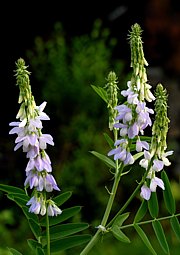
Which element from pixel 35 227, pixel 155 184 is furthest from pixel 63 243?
pixel 155 184

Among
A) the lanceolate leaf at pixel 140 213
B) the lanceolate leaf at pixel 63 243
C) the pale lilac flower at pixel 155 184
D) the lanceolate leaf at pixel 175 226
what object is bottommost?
the lanceolate leaf at pixel 63 243

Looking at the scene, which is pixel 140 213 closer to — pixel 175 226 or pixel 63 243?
pixel 175 226

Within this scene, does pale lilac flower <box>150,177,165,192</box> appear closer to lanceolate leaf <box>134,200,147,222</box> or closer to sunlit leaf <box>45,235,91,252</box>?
lanceolate leaf <box>134,200,147,222</box>

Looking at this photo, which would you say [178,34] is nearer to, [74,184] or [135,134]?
[74,184]

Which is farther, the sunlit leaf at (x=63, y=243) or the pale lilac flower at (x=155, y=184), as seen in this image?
the sunlit leaf at (x=63, y=243)

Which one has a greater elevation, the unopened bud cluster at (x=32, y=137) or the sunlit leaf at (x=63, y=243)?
the unopened bud cluster at (x=32, y=137)

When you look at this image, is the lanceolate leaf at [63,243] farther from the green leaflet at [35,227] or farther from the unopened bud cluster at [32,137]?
the unopened bud cluster at [32,137]

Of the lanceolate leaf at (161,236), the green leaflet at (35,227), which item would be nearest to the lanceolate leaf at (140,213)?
the lanceolate leaf at (161,236)

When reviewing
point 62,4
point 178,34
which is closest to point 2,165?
point 62,4

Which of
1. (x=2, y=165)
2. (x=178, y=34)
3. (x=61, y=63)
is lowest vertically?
(x=2, y=165)

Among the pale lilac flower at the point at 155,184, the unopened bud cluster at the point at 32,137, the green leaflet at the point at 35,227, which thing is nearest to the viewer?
the unopened bud cluster at the point at 32,137

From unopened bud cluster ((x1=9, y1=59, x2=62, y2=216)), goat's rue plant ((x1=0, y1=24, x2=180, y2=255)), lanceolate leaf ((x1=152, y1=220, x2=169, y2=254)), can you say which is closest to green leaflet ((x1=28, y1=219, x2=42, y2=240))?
goat's rue plant ((x1=0, y1=24, x2=180, y2=255))
